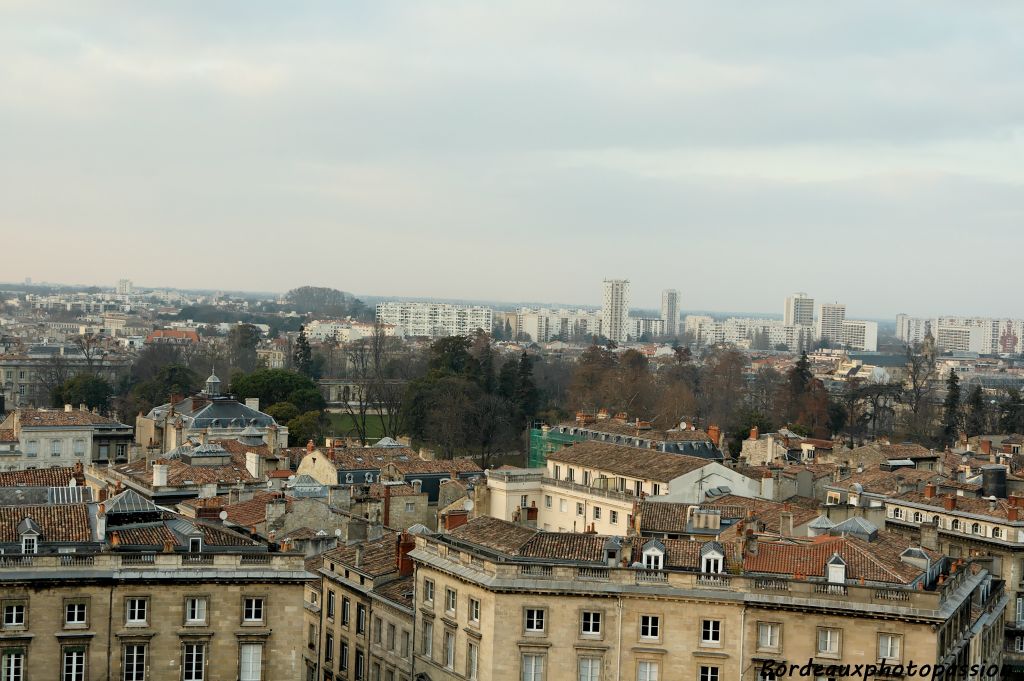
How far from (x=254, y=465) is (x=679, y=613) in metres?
35.4

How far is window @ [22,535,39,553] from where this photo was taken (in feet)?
116

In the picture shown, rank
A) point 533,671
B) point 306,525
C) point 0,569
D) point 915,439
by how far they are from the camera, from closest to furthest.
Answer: point 0,569
point 533,671
point 306,525
point 915,439

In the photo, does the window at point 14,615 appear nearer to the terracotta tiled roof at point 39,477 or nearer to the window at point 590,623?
the window at point 590,623

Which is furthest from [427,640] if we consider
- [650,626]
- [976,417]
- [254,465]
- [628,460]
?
[976,417]

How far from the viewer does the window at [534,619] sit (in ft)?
120

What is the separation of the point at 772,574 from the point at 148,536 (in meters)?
16.5

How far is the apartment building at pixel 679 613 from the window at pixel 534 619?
1.0 inches

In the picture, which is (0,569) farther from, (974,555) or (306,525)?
(974,555)

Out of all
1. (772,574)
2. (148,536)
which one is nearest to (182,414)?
(148,536)

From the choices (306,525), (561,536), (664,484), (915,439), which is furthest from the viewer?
(915,439)

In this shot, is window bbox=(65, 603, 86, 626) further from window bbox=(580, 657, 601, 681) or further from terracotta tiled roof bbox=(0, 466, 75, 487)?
terracotta tiled roof bbox=(0, 466, 75, 487)

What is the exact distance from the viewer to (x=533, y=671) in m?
36.6

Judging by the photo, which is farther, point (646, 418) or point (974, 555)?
point (646, 418)

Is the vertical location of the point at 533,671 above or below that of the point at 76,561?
below
